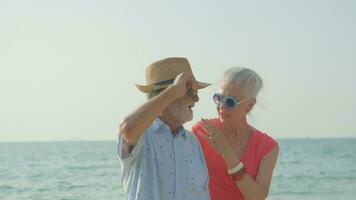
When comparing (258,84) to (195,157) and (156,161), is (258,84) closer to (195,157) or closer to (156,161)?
(195,157)

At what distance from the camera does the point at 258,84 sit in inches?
183

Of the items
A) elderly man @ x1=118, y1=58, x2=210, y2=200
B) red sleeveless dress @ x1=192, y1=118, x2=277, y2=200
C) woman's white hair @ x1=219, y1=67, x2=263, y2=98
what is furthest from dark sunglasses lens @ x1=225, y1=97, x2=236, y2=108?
elderly man @ x1=118, y1=58, x2=210, y2=200

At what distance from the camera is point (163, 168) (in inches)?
144

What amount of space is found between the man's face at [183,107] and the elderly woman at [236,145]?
637mm

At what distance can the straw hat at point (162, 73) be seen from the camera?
3.72 meters

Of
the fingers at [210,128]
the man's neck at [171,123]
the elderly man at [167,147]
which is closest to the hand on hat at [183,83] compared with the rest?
the elderly man at [167,147]

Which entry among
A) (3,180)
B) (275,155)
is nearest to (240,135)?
(275,155)

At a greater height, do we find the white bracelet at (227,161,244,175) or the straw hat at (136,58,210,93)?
the straw hat at (136,58,210,93)

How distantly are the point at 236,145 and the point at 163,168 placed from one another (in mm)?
1225

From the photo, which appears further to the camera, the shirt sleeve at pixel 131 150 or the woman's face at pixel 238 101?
the woman's face at pixel 238 101

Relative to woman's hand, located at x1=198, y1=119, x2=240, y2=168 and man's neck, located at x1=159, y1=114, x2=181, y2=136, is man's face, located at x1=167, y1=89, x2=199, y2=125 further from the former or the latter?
woman's hand, located at x1=198, y1=119, x2=240, y2=168

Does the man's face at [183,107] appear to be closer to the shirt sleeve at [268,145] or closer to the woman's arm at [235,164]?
the woman's arm at [235,164]

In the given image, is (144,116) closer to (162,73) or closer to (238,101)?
(162,73)

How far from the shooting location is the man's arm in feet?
10.8
